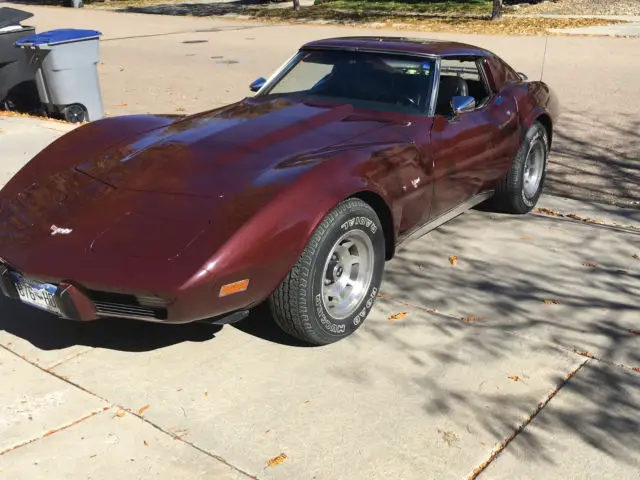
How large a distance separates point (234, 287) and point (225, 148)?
109cm

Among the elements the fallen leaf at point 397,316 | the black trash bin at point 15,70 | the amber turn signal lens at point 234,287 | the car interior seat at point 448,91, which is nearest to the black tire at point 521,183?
the car interior seat at point 448,91

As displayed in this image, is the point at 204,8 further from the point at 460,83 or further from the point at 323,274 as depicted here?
the point at 323,274

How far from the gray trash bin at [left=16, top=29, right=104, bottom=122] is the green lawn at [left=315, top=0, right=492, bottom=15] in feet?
52.8

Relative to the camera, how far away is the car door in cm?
459

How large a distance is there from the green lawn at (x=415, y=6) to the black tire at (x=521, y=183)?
1805 cm

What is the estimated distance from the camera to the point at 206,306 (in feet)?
10.4

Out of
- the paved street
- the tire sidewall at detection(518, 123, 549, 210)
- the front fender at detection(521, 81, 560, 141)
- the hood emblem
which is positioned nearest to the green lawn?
the front fender at detection(521, 81, 560, 141)

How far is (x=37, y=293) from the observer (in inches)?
137

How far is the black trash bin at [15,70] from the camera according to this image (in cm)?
958

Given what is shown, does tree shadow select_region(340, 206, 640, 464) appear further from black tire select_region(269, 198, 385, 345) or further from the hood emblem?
the hood emblem

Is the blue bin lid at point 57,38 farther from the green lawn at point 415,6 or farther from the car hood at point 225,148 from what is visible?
the green lawn at point 415,6

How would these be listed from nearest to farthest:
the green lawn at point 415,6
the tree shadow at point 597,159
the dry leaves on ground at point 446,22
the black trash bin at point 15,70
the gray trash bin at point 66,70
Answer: the tree shadow at point 597,159 < the gray trash bin at point 66,70 < the black trash bin at point 15,70 < the dry leaves on ground at point 446,22 < the green lawn at point 415,6

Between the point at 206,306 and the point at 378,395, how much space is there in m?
0.90

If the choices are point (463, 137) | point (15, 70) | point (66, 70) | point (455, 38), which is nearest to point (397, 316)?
point (463, 137)
